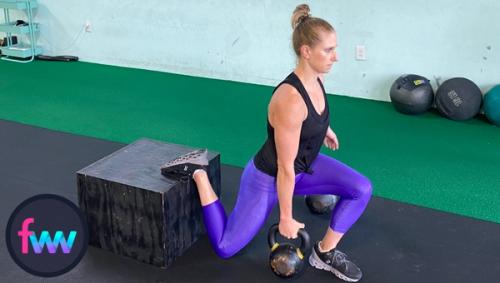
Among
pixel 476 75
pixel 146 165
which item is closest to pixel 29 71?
pixel 146 165

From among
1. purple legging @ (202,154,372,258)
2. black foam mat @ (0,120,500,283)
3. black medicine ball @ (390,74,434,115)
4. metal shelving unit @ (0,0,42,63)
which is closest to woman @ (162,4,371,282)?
purple legging @ (202,154,372,258)

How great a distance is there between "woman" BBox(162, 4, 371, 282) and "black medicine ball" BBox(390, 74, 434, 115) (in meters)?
1.73

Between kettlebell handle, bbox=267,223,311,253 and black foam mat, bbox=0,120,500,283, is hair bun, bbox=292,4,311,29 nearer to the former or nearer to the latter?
kettlebell handle, bbox=267,223,311,253

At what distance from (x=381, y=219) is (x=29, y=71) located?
3.80 meters

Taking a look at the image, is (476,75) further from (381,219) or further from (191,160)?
(191,160)

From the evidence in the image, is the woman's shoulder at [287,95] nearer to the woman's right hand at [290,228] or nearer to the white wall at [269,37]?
the woman's right hand at [290,228]

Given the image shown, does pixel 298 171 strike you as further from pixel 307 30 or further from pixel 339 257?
pixel 307 30

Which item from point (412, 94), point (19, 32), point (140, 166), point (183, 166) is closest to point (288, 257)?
point (183, 166)

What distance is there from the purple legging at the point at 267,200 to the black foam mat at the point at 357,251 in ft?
0.40

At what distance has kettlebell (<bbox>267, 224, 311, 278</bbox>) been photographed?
1836 mm

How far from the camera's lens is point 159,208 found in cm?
193

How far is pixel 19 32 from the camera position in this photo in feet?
17.3

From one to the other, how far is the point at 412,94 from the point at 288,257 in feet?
7.27

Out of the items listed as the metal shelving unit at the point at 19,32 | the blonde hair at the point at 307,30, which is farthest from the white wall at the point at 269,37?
the blonde hair at the point at 307,30
